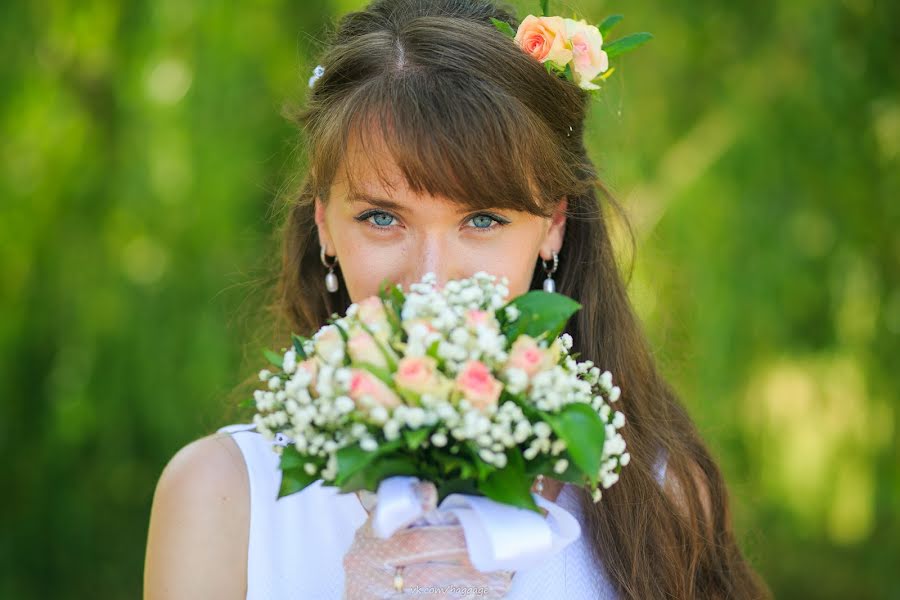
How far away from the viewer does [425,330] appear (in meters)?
1.46

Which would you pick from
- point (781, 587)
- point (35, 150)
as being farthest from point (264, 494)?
point (781, 587)

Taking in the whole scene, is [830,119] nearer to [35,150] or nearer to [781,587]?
[781,587]

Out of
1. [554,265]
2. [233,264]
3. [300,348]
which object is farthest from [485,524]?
[233,264]

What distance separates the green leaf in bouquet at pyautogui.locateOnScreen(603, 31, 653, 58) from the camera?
2.14 meters

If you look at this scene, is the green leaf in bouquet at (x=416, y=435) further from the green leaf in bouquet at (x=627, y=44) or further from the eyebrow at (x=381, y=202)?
the green leaf in bouquet at (x=627, y=44)

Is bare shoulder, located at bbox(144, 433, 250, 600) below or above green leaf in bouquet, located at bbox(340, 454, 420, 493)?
below

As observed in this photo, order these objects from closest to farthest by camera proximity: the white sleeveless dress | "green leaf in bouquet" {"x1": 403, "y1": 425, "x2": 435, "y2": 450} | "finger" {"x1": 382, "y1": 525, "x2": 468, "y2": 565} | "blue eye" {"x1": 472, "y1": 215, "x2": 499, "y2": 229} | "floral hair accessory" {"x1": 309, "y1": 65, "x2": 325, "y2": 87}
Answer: "green leaf in bouquet" {"x1": 403, "y1": 425, "x2": 435, "y2": 450} → "finger" {"x1": 382, "y1": 525, "x2": 468, "y2": 565} → "blue eye" {"x1": 472, "y1": 215, "x2": 499, "y2": 229} → the white sleeveless dress → "floral hair accessory" {"x1": 309, "y1": 65, "x2": 325, "y2": 87}

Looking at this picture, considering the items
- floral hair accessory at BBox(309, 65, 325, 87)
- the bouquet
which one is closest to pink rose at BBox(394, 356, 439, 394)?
the bouquet

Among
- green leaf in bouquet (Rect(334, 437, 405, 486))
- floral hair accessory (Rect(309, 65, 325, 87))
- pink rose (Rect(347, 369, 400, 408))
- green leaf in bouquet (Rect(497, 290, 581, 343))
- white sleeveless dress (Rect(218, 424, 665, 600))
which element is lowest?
white sleeveless dress (Rect(218, 424, 665, 600))

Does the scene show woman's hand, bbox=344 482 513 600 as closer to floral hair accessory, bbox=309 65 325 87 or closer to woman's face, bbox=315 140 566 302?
woman's face, bbox=315 140 566 302

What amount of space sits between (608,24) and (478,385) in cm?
110

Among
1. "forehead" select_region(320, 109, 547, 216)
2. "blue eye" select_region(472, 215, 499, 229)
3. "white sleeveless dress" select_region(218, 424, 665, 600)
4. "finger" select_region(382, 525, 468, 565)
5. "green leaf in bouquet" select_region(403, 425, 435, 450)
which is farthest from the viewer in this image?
"white sleeveless dress" select_region(218, 424, 665, 600)

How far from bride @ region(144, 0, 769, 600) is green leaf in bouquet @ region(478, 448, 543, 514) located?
22 cm

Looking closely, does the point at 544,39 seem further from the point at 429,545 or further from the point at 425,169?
the point at 429,545
